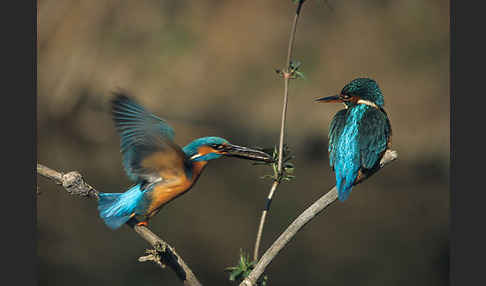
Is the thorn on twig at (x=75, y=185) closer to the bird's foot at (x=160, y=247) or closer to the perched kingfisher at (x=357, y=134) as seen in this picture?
the bird's foot at (x=160, y=247)

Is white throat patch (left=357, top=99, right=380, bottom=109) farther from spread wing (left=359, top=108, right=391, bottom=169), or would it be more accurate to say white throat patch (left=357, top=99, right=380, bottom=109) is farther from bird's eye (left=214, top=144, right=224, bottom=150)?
bird's eye (left=214, top=144, right=224, bottom=150)

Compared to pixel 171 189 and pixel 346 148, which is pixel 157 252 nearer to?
pixel 171 189

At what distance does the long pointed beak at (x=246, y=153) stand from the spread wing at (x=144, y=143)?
0.14m

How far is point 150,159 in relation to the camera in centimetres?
162

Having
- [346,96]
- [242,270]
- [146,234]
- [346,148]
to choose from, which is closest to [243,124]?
[346,96]

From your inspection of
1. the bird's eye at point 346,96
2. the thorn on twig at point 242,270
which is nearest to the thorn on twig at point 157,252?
the thorn on twig at point 242,270

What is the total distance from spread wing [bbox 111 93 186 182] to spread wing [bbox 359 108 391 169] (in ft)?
2.16

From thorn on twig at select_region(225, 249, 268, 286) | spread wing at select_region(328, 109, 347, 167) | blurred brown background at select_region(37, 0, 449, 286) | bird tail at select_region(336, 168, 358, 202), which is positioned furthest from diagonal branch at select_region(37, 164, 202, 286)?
blurred brown background at select_region(37, 0, 449, 286)

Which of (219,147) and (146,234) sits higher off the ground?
(219,147)

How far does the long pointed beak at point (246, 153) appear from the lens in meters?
1.65

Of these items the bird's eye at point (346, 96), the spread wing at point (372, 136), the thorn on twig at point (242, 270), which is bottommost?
the thorn on twig at point (242, 270)

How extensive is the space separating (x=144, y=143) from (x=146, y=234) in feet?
0.88

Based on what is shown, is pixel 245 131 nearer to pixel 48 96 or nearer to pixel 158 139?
pixel 48 96

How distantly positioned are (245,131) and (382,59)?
1.44 metres
